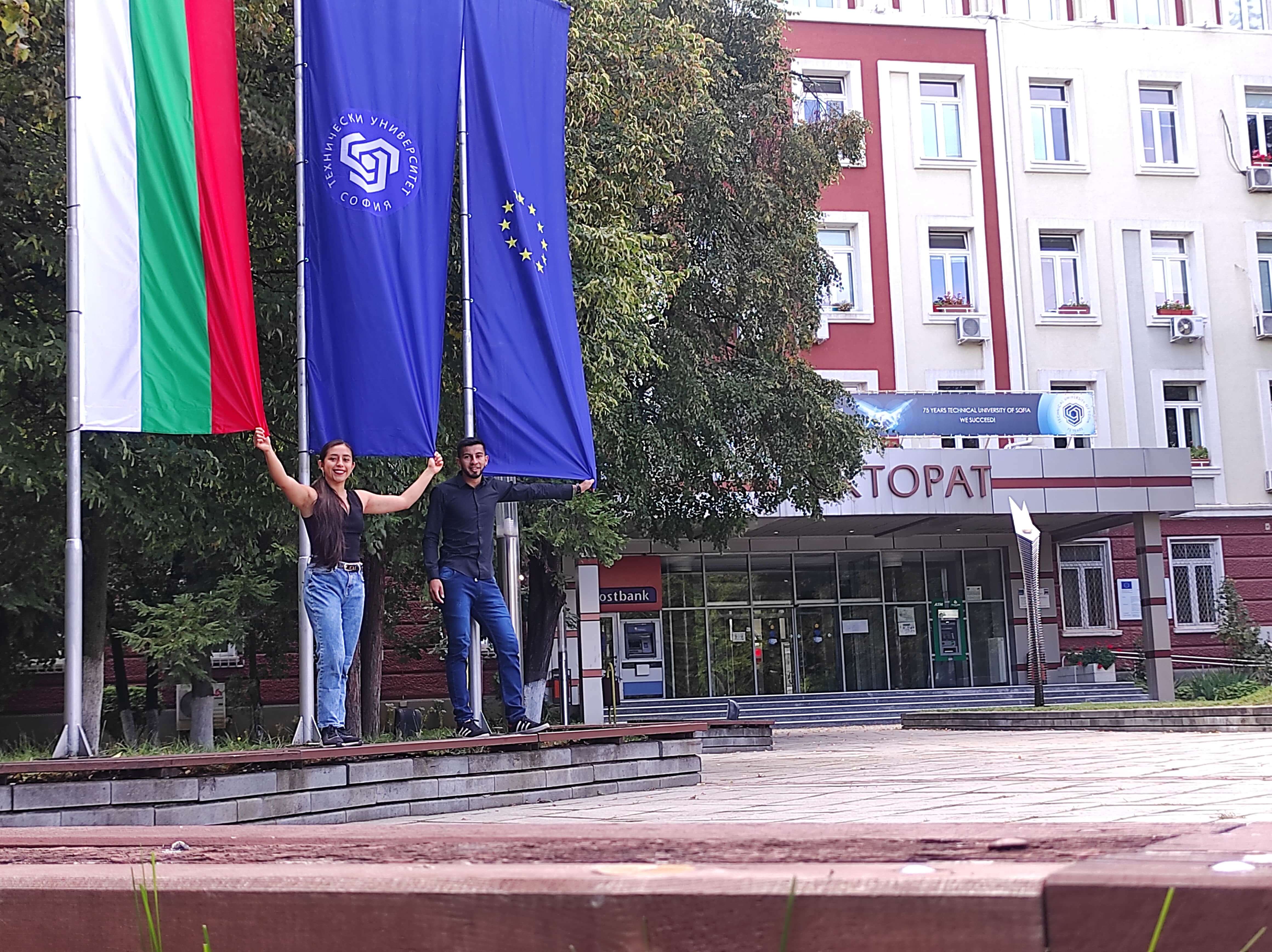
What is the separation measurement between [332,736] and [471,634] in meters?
1.45

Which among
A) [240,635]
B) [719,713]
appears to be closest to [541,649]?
[240,635]

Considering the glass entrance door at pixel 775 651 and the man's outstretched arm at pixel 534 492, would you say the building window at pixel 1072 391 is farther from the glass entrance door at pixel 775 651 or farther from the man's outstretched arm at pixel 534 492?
the man's outstretched arm at pixel 534 492

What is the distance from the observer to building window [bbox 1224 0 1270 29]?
37.0m

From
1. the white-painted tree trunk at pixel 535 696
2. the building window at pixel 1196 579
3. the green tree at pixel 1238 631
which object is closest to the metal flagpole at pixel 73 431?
the white-painted tree trunk at pixel 535 696

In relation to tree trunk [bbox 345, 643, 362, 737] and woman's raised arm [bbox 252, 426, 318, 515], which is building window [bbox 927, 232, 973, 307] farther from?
woman's raised arm [bbox 252, 426, 318, 515]

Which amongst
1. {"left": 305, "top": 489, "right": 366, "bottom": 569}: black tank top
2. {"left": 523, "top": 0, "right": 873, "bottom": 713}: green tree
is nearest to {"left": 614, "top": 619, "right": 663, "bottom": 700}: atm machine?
{"left": 523, "top": 0, "right": 873, "bottom": 713}: green tree

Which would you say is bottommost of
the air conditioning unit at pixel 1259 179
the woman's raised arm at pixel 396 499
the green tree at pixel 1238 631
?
the green tree at pixel 1238 631

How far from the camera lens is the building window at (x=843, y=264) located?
3422 cm

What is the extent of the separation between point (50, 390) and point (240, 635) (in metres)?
6.30

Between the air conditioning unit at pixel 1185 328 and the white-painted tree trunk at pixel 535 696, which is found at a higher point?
the air conditioning unit at pixel 1185 328

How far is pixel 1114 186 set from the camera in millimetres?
35719

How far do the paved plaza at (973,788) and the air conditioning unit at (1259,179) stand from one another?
2099 centimetres

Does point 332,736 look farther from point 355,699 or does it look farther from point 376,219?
point 355,699

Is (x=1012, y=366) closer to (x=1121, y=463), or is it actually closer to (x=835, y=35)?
(x=1121, y=463)
